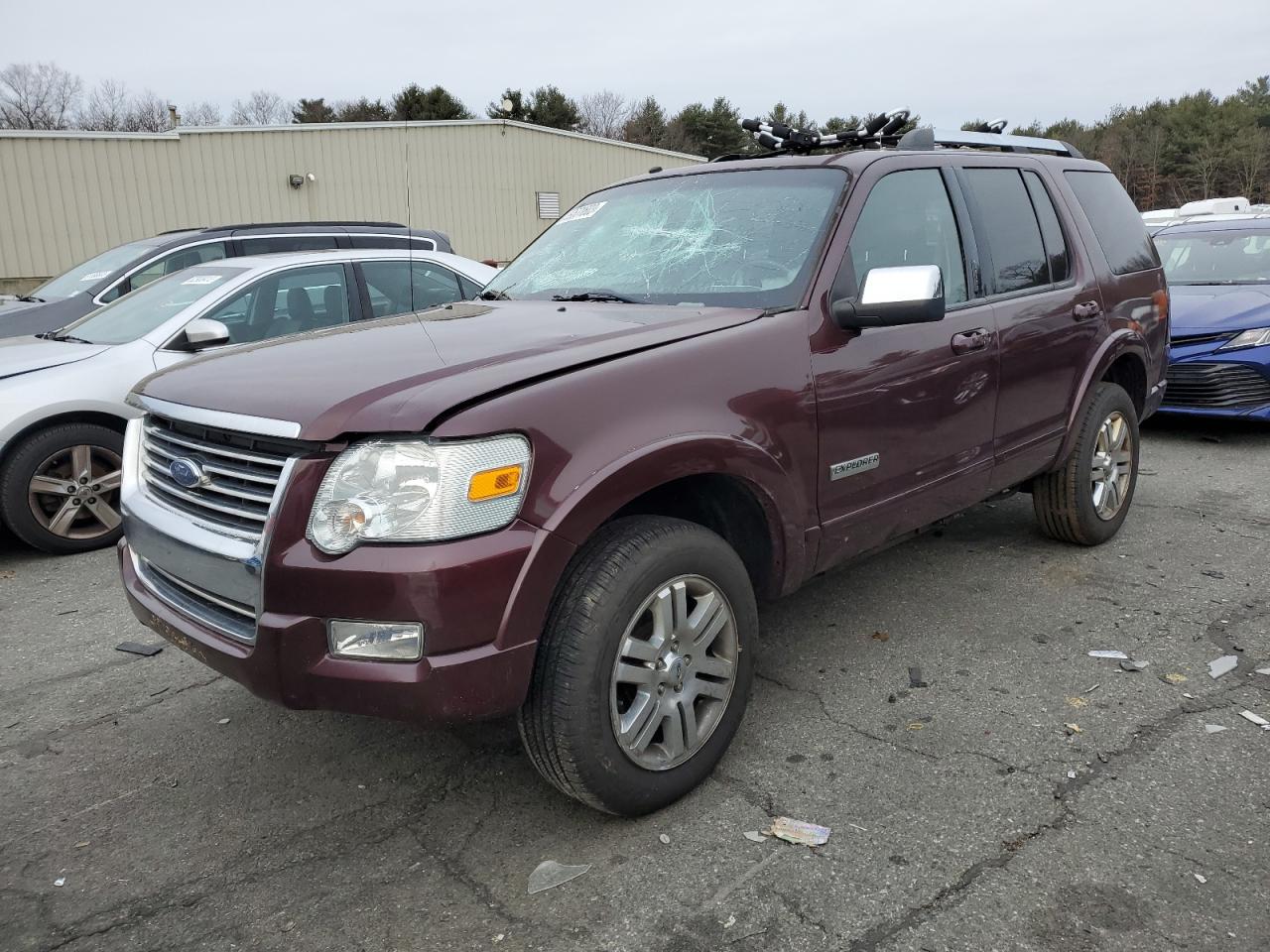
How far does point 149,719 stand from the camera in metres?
3.50

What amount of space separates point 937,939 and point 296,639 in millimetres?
1661

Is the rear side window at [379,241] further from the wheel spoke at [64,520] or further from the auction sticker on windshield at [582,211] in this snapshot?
the auction sticker on windshield at [582,211]

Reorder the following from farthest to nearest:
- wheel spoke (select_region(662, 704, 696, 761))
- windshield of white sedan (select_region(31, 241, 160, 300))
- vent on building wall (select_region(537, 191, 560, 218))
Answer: vent on building wall (select_region(537, 191, 560, 218))
windshield of white sedan (select_region(31, 241, 160, 300))
wheel spoke (select_region(662, 704, 696, 761))

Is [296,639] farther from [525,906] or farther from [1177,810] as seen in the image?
[1177,810]

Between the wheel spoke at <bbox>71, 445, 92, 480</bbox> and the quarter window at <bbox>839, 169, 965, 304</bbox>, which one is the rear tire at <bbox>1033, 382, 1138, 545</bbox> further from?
the wheel spoke at <bbox>71, 445, 92, 480</bbox>

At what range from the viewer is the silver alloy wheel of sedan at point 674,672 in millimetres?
2598

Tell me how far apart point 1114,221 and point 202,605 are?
181 inches

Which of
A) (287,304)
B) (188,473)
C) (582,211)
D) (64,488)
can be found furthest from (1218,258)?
(64,488)

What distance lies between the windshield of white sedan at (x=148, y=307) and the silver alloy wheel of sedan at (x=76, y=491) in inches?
30.6

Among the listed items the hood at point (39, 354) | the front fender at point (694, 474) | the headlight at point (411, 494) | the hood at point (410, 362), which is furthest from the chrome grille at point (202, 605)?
the hood at point (39, 354)

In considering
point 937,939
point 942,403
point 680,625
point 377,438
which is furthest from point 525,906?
point 942,403

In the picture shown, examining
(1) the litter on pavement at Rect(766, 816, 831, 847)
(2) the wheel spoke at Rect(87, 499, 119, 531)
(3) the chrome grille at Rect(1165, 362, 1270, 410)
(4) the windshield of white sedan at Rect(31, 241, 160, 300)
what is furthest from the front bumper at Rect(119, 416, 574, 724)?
(4) the windshield of white sedan at Rect(31, 241, 160, 300)

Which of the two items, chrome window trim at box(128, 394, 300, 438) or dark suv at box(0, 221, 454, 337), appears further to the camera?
dark suv at box(0, 221, 454, 337)

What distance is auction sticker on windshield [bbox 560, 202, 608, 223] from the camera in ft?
13.8
